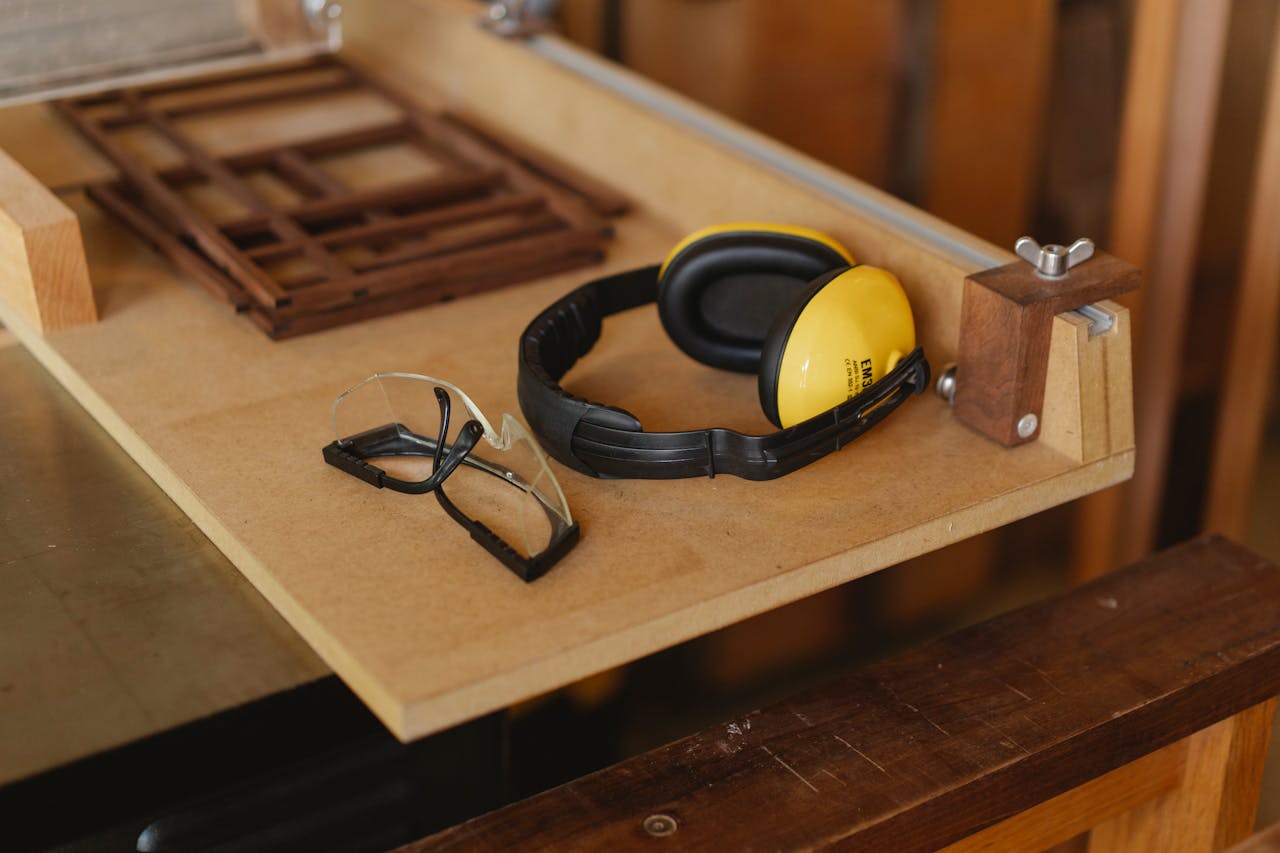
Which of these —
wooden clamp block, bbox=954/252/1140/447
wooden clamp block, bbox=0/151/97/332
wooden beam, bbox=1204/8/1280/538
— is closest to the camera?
wooden clamp block, bbox=954/252/1140/447

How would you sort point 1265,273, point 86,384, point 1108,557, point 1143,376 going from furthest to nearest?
point 1108,557, point 1143,376, point 1265,273, point 86,384

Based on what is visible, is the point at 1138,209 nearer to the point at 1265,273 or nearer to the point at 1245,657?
the point at 1265,273

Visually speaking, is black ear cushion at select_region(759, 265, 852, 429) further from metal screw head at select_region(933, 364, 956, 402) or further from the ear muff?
metal screw head at select_region(933, 364, 956, 402)

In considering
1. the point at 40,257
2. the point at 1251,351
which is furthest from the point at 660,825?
the point at 1251,351

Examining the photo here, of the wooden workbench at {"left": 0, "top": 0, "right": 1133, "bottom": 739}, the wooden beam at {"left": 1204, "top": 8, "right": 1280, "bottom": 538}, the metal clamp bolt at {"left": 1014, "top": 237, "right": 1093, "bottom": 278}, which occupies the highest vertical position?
the metal clamp bolt at {"left": 1014, "top": 237, "right": 1093, "bottom": 278}

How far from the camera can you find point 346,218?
123 cm

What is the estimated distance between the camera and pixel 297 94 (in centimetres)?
144

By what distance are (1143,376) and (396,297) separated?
983mm

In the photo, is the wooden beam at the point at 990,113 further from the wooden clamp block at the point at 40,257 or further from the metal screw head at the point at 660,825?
the metal screw head at the point at 660,825

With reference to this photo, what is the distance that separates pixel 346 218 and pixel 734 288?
385mm

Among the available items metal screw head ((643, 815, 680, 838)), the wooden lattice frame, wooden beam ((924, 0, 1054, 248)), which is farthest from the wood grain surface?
wooden beam ((924, 0, 1054, 248))

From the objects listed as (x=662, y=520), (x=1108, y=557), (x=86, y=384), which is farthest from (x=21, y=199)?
(x=1108, y=557)

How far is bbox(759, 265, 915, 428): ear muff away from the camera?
0.90 m

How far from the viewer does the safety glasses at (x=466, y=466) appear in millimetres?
829
